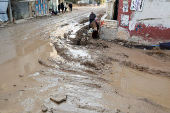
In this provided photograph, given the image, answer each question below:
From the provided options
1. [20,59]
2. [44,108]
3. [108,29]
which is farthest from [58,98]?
[108,29]

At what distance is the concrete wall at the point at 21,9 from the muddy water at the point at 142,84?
13378mm

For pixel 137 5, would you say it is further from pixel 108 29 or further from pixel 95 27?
pixel 95 27

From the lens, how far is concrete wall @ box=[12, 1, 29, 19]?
49.3 ft

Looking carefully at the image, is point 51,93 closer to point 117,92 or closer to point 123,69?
point 117,92

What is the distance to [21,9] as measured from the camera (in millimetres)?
15711

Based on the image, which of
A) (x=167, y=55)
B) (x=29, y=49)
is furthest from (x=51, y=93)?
(x=167, y=55)

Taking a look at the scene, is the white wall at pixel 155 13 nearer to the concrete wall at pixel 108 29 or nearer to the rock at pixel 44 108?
the concrete wall at pixel 108 29

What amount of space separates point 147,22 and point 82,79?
545 centimetres

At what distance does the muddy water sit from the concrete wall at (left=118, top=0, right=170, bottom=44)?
11.3 feet

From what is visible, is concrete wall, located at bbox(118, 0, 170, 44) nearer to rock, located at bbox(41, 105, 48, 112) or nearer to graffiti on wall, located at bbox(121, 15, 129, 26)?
graffiti on wall, located at bbox(121, 15, 129, 26)

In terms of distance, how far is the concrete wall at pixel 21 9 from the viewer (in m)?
15.0

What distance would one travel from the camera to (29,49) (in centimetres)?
726

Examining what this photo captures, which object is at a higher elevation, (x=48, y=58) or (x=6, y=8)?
(x=6, y=8)

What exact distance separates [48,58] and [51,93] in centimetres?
252
